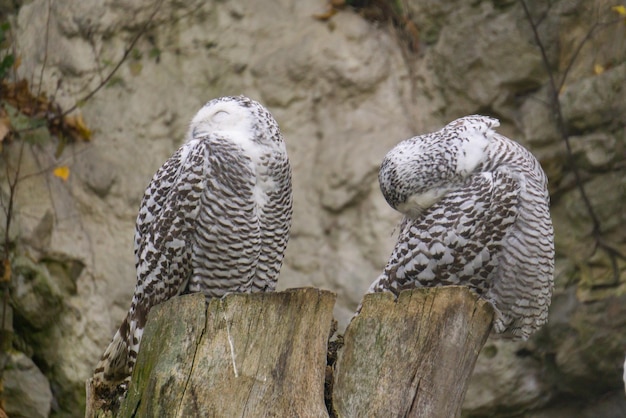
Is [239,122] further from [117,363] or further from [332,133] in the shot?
[332,133]

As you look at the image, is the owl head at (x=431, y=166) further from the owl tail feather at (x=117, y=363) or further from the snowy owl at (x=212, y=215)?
the owl tail feather at (x=117, y=363)

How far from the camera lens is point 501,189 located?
3566 millimetres

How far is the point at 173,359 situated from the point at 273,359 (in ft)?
1.09

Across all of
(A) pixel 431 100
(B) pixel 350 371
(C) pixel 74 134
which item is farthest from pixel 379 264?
(B) pixel 350 371

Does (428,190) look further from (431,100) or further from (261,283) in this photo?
(431,100)

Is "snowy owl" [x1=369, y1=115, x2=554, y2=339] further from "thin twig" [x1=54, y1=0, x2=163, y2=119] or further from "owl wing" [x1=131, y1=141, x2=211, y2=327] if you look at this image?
"thin twig" [x1=54, y1=0, x2=163, y2=119]

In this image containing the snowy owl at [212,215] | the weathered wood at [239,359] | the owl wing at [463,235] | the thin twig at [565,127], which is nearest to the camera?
the weathered wood at [239,359]

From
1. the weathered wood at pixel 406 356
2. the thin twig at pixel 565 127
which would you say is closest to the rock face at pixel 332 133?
the thin twig at pixel 565 127

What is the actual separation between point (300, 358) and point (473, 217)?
38.3 inches

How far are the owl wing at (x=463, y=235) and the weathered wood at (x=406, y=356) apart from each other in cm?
50

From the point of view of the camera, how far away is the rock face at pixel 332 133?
582 centimetres

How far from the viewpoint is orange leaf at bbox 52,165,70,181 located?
19.5 feet

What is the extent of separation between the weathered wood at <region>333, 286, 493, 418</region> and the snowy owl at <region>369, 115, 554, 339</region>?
20.3 inches

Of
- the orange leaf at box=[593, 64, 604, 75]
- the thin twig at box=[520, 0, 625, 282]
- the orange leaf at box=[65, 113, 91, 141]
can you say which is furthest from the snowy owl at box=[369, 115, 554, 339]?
the orange leaf at box=[65, 113, 91, 141]
